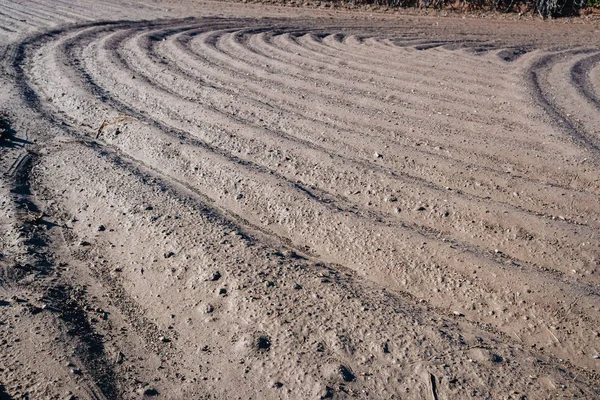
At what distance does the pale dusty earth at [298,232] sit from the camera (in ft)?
8.54

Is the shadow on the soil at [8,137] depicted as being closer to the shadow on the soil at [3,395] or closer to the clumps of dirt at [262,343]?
the shadow on the soil at [3,395]

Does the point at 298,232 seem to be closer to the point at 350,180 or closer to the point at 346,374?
the point at 350,180

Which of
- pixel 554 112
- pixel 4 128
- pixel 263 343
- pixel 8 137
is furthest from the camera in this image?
pixel 554 112

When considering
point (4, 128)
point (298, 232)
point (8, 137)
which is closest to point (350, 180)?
point (298, 232)

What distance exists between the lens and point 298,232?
3676 mm

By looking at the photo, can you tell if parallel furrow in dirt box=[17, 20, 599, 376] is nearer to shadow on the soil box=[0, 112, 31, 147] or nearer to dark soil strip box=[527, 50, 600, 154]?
dark soil strip box=[527, 50, 600, 154]

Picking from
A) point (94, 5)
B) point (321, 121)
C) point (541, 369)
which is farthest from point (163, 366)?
point (94, 5)

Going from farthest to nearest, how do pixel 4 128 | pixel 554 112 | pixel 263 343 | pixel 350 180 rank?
pixel 554 112
pixel 4 128
pixel 350 180
pixel 263 343

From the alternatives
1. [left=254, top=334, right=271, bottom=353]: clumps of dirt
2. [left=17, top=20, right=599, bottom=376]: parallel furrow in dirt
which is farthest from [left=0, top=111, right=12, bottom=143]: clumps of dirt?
[left=254, top=334, right=271, bottom=353]: clumps of dirt

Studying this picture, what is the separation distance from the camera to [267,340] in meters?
2.72

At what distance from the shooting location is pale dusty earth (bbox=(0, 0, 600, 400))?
2.60 m

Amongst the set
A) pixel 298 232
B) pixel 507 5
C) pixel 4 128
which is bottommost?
pixel 298 232

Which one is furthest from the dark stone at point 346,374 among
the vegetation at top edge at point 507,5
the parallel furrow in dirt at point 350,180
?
the vegetation at top edge at point 507,5

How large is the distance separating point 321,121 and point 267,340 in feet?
9.88
